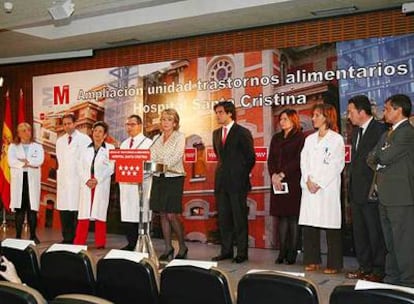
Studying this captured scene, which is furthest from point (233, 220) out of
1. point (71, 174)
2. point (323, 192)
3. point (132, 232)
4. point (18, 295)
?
point (18, 295)

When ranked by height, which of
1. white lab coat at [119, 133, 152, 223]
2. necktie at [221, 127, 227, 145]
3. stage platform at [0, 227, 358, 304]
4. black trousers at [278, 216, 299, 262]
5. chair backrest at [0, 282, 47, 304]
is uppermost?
necktie at [221, 127, 227, 145]

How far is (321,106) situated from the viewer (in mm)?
4887

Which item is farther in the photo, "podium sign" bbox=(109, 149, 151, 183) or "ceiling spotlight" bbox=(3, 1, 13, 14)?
"ceiling spotlight" bbox=(3, 1, 13, 14)

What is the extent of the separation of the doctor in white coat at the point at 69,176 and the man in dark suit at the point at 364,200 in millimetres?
3327

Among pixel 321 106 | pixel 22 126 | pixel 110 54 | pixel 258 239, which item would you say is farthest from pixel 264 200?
pixel 110 54

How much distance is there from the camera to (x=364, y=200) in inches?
172

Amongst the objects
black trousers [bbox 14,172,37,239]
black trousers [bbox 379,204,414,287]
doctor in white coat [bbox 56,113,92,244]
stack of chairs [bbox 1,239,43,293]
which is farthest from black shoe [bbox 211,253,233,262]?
stack of chairs [bbox 1,239,43,293]

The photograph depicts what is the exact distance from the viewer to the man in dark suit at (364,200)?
14.4 feet

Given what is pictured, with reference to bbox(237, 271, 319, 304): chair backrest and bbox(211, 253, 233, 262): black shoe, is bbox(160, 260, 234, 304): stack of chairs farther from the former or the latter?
bbox(211, 253, 233, 262): black shoe

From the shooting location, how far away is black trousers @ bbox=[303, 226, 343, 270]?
473 centimetres

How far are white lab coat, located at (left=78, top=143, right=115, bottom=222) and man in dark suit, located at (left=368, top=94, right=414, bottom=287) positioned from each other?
319 centimetres

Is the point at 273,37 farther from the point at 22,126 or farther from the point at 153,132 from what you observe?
the point at 22,126

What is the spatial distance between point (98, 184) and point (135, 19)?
2344mm

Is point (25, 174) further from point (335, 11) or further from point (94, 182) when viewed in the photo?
point (335, 11)
